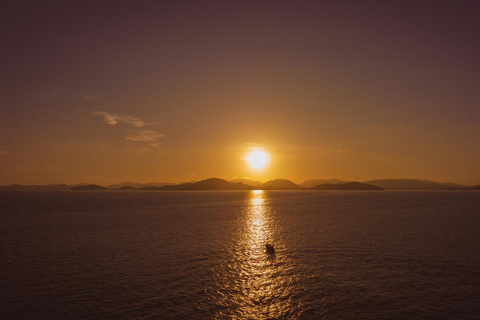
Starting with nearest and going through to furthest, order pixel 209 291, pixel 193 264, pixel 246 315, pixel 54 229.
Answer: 1. pixel 246 315
2. pixel 209 291
3. pixel 193 264
4. pixel 54 229

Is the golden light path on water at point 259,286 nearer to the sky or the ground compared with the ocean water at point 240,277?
nearer to the ground

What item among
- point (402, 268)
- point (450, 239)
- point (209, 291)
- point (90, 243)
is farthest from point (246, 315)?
point (450, 239)

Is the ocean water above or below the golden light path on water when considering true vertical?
above

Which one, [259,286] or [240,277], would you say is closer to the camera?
[259,286]

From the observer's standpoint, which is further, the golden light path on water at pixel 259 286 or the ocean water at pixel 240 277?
the ocean water at pixel 240 277

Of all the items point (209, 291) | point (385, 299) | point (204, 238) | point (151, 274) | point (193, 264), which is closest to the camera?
point (385, 299)

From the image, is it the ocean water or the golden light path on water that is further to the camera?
the ocean water

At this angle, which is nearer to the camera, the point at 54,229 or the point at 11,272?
the point at 11,272

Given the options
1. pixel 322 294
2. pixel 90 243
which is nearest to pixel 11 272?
pixel 90 243

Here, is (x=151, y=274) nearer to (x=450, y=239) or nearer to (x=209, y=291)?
(x=209, y=291)
